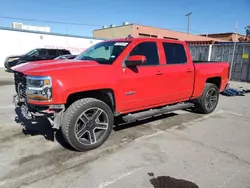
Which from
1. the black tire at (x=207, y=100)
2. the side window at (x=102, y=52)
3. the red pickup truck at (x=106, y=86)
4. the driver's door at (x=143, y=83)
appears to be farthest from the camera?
the black tire at (x=207, y=100)

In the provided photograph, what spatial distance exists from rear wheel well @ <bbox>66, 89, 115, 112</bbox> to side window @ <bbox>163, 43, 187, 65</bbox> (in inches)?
68.3

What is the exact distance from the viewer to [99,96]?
13.7ft

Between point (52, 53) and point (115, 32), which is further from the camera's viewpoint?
point (115, 32)

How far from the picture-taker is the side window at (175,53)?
16.7 feet

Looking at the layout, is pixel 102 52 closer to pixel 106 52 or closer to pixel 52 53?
pixel 106 52

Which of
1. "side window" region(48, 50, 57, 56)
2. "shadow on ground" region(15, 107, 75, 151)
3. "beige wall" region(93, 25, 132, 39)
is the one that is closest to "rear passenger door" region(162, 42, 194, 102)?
"shadow on ground" region(15, 107, 75, 151)

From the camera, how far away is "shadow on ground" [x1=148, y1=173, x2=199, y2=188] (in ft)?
9.50

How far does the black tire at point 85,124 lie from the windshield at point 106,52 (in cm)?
89

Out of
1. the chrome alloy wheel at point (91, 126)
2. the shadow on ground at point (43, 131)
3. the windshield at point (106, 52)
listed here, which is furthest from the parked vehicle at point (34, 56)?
the chrome alloy wheel at point (91, 126)

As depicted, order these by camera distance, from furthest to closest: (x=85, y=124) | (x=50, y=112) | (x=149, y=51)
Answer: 1. (x=149, y=51)
2. (x=85, y=124)
3. (x=50, y=112)

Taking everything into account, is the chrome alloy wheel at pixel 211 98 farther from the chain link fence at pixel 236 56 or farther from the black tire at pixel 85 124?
the chain link fence at pixel 236 56

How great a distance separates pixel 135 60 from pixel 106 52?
0.89 metres

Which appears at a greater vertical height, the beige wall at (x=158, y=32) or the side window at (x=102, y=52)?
the beige wall at (x=158, y=32)

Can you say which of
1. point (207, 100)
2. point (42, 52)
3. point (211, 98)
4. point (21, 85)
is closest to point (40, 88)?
point (21, 85)
